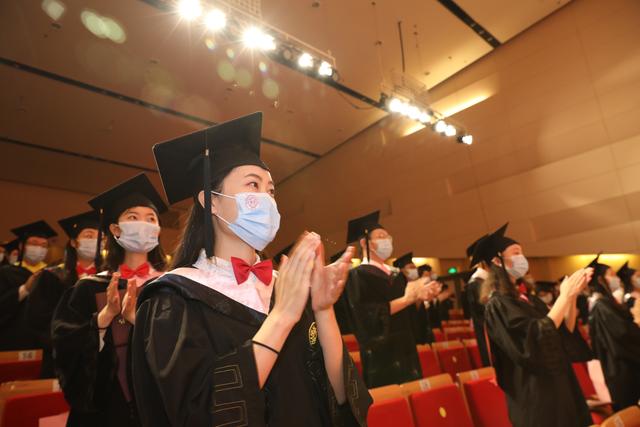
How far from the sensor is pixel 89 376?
74.0 inches

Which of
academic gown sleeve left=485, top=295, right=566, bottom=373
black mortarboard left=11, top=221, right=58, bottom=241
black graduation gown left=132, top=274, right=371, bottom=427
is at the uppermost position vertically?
black mortarboard left=11, top=221, right=58, bottom=241

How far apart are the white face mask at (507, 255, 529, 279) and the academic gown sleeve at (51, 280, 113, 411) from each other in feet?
10.3

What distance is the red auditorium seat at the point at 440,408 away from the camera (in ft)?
7.98

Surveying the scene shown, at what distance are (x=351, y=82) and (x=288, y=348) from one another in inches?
372

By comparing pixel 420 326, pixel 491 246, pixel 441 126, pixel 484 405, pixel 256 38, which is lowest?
pixel 484 405

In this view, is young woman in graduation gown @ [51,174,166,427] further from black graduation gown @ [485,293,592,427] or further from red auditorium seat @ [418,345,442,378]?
red auditorium seat @ [418,345,442,378]

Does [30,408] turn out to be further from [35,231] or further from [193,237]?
[35,231]

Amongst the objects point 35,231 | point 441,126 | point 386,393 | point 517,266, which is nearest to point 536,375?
point 517,266

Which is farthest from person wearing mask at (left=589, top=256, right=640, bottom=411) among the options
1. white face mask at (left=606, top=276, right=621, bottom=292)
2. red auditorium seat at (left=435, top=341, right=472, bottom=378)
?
white face mask at (left=606, top=276, right=621, bottom=292)

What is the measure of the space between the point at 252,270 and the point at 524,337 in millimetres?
2343

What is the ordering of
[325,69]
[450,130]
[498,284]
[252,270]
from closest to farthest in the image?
[252,270]
[498,284]
[325,69]
[450,130]

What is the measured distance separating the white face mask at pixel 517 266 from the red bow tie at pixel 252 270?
2788mm

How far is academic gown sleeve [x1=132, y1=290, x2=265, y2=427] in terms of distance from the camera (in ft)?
3.08

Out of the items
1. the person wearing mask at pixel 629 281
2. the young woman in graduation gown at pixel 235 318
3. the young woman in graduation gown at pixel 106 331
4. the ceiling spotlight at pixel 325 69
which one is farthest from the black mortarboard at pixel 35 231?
the person wearing mask at pixel 629 281
